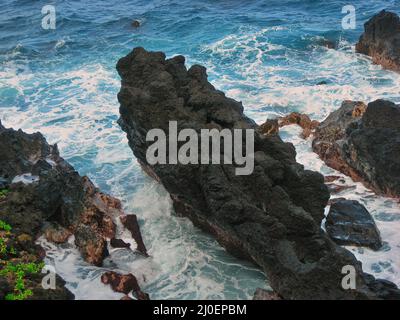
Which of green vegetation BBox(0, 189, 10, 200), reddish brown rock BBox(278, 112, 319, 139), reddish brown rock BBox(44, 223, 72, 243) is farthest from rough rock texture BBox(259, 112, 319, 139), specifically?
green vegetation BBox(0, 189, 10, 200)

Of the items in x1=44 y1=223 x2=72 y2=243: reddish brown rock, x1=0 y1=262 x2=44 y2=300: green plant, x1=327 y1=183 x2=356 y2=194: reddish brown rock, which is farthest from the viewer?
x1=327 y1=183 x2=356 y2=194: reddish brown rock

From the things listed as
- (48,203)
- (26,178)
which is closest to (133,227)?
(48,203)

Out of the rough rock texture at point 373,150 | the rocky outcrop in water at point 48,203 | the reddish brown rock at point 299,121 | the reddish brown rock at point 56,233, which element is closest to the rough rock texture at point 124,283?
the rocky outcrop in water at point 48,203

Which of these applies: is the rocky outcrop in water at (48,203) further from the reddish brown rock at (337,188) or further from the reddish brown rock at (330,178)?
the reddish brown rock at (330,178)

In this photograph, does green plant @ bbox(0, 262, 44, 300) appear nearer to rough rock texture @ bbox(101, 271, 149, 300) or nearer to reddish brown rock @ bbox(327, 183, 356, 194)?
rough rock texture @ bbox(101, 271, 149, 300)

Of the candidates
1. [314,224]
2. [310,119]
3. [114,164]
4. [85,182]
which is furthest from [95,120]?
[314,224]
